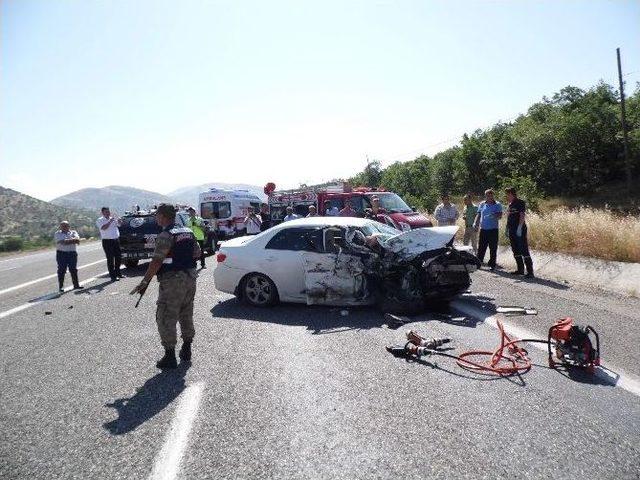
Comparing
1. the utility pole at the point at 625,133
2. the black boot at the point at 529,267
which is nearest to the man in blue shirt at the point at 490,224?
the black boot at the point at 529,267

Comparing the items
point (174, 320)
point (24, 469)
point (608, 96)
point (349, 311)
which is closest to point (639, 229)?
point (349, 311)

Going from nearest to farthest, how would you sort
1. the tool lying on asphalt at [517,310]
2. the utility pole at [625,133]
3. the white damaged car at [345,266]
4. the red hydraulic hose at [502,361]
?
1. the red hydraulic hose at [502,361]
2. the tool lying on asphalt at [517,310]
3. the white damaged car at [345,266]
4. the utility pole at [625,133]

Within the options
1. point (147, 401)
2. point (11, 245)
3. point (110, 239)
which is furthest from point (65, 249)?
point (11, 245)

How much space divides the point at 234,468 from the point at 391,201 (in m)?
13.1

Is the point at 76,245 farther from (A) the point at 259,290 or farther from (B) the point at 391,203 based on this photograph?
(B) the point at 391,203

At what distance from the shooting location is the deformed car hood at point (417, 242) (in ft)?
24.4

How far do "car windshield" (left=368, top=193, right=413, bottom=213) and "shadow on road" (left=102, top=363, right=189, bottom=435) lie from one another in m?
10.9

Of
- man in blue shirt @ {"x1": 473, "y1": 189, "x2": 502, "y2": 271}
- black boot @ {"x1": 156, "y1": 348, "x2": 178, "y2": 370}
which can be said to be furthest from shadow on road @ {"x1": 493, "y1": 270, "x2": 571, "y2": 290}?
black boot @ {"x1": 156, "y1": 348, "x2": 178, "y2": 370}

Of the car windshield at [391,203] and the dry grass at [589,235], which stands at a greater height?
the car windshield at [391,203]

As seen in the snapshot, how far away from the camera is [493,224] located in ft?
36.4

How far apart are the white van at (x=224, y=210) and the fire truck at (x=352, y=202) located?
11.6 feet

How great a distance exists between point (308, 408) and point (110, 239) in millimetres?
10001

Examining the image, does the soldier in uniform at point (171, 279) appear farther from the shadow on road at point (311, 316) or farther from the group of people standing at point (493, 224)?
the group of people standing at point (493, 224)

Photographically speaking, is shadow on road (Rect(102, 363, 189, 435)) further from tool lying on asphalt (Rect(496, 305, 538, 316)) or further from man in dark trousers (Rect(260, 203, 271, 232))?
man in dark trousers (Rect(260, 203, 271, 232))
